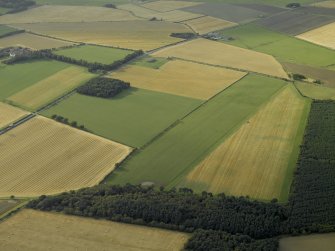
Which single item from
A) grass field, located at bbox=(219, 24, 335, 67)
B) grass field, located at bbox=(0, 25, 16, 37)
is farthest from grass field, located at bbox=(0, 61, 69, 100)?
grass field, located at bbox=(219, 24, 335, 67)

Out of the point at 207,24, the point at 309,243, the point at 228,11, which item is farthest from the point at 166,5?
the point at 309,243

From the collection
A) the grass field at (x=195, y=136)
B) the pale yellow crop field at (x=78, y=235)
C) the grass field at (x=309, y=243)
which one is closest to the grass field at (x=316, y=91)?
the grass field at (x=195, y=136)

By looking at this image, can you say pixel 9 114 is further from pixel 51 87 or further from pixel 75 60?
pixel 75 60

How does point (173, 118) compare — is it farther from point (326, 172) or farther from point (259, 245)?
point (259, 245)

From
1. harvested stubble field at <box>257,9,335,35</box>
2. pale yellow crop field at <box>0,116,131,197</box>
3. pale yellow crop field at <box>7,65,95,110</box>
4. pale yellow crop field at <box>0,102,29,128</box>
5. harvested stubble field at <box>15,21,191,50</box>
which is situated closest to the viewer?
pale yellow crop field at <box>0,116,131,197</box>

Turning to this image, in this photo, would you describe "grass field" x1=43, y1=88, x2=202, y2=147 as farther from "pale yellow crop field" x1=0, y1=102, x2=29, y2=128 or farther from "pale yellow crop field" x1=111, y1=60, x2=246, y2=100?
"pale yellow crop field" x1=0, y1=102, x2=29, y2=128

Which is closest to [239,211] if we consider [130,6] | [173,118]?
[173,118]
